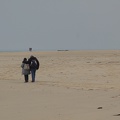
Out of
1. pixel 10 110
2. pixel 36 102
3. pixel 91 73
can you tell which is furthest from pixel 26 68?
pixel 10 110

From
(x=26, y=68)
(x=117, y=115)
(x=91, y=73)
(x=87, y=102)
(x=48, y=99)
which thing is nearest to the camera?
(x=117, y=115)

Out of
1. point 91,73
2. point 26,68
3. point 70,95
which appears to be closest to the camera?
point 70,95

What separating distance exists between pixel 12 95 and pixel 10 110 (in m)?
3.84

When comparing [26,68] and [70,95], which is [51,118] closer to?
[70,95]

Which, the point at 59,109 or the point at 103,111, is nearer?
the point at 103,111

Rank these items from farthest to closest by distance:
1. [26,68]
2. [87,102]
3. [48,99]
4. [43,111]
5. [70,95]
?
[26,68]
[70,95]
[48,99]
[87,102]
[43,111]

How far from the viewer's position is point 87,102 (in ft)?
39.1

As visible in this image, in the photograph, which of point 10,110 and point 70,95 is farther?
point 70,95

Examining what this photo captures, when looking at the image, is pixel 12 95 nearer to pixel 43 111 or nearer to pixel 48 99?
pixel 48 99

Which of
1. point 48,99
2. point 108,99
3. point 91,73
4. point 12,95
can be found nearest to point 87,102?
point 108,99

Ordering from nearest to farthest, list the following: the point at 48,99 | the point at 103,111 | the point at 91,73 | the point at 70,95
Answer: the point at 103,111 → the point at 48,99 → the point at 70,95 → the point at 91,73

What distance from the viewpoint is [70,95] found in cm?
1411

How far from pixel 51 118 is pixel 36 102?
312 centimetres

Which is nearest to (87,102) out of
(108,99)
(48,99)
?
(108,99)
